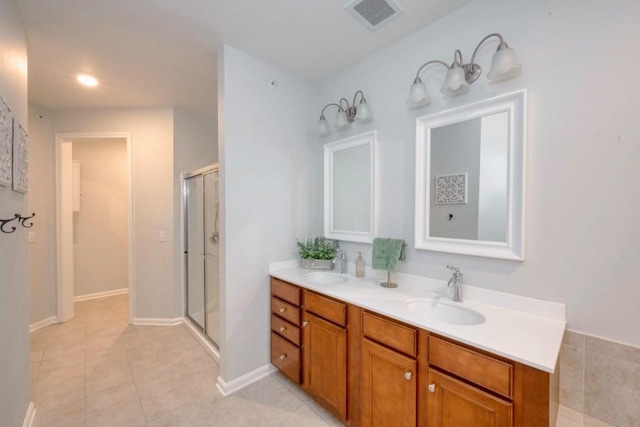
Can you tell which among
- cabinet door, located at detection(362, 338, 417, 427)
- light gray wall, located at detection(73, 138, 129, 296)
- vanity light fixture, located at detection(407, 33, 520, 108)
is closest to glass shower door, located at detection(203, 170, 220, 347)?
Answer: cabinet door, located at detection(362, 338, 417, 427)

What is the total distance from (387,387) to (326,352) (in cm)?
46

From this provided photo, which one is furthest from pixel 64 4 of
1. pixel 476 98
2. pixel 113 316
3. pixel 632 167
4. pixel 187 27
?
pixel 113 316

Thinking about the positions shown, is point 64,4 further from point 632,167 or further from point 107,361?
point 632,167

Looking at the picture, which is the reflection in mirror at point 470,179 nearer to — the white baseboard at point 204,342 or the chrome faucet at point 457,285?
the chrome faucet at point 457,285


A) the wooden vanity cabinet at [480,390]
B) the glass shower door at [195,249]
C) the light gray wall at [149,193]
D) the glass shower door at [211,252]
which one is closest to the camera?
the wooden vanity cabinet at [480,390]

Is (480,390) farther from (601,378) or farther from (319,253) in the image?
(319,253)

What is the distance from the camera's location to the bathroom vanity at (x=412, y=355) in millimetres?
1021

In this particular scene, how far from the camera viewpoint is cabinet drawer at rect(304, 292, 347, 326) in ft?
5.42

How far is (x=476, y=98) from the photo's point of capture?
5.12 ft

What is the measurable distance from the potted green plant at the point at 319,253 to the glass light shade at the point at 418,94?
49.9 inches

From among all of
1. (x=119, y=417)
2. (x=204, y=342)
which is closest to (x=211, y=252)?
(x=204, y=342)

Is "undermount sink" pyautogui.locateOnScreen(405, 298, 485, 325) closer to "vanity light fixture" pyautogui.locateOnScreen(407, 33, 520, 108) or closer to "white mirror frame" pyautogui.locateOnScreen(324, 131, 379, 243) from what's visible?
"white mirror frame" pyautogui.locateOnScreen(324, 131, 379, 243)

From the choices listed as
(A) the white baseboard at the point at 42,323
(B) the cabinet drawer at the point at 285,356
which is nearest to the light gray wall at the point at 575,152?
(B) the cabinet drawer at the point at 285,356

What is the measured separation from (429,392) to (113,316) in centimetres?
387
